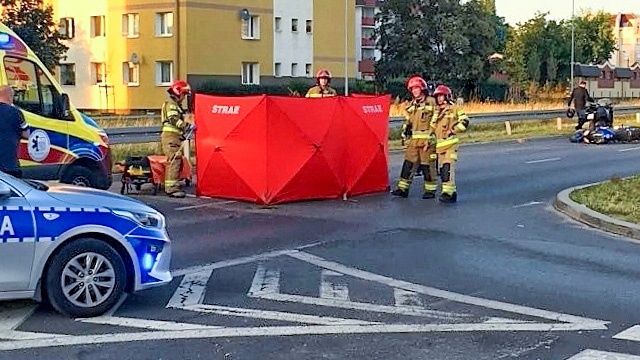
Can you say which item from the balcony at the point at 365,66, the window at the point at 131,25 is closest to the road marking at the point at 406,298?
the window at the point at 131,25

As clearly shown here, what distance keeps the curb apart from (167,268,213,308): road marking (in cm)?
525

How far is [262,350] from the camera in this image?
247 inches

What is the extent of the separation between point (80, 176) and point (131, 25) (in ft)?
134

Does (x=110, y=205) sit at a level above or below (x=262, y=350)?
above

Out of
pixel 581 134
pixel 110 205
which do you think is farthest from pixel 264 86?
pixel 110 205

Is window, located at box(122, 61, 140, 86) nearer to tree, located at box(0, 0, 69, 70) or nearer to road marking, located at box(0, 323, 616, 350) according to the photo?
tree, located at box(0, 0, 69, 70)

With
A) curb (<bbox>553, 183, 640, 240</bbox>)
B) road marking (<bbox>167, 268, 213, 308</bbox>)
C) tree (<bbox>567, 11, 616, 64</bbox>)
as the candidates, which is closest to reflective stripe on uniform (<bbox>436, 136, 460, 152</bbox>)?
curb (<bbox>553, 183, 640, 240</bbox>)

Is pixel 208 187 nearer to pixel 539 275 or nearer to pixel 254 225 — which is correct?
pixel 254 225

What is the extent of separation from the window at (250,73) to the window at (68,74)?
32.3 ft

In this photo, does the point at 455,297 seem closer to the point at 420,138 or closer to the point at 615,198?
the point at 615,198

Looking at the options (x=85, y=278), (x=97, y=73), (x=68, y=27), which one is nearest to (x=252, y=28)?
(x=97, y=73)

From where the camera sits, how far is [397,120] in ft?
102

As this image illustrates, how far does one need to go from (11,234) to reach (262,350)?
2.04 meters

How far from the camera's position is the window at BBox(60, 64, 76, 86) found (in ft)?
181
